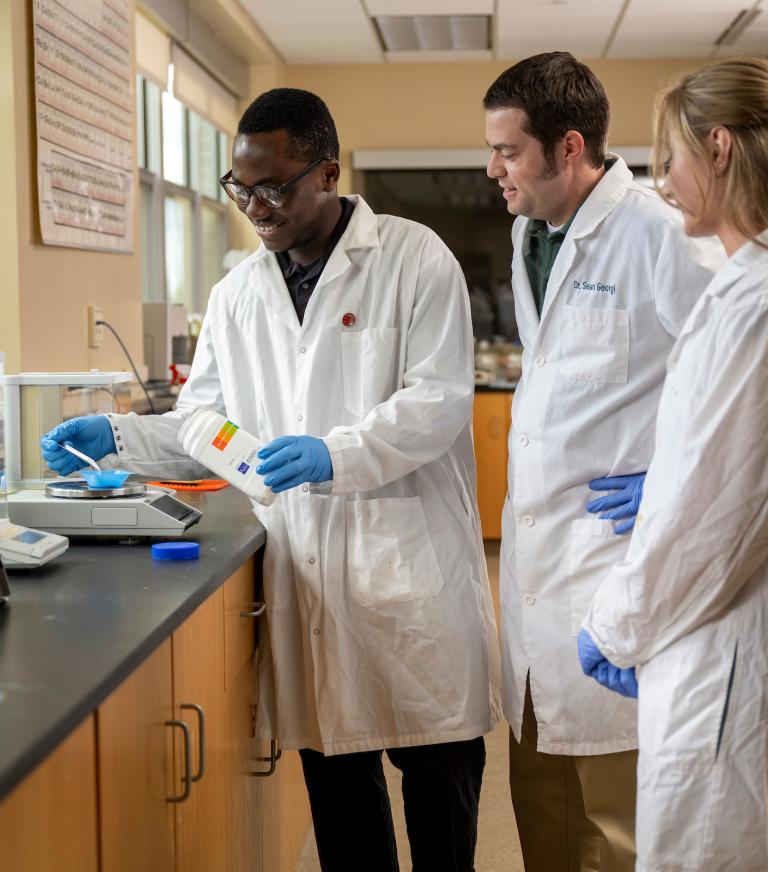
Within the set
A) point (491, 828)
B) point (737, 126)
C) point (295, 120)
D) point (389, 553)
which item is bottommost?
point (491, 828)

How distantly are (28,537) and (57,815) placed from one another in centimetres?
61

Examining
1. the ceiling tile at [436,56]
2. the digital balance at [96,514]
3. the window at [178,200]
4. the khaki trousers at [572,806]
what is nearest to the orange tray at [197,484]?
the digital balance at [96,514]

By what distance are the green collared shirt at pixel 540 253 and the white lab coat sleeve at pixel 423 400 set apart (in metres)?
0.13

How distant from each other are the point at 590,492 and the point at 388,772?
1.55 metres

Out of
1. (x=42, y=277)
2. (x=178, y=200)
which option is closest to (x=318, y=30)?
(x=178, y=200)

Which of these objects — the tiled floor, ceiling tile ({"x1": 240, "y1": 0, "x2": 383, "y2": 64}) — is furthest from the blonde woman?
ceiling tile ({"x1": 240, "y1": 0, "x2": 383, "y2": 64})

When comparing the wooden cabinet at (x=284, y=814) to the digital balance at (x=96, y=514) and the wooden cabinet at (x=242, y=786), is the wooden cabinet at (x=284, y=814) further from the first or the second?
the digital balance at (x=96, y=514)

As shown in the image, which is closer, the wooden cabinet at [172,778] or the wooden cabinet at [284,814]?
the wooden cabinet at [172,778]

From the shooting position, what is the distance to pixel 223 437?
168 cm

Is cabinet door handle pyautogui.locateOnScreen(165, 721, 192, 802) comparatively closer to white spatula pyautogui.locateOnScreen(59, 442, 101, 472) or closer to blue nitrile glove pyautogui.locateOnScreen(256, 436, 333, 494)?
blue nitrile glove pyautogui.locateOnScreen(256, 436, 333, 494)

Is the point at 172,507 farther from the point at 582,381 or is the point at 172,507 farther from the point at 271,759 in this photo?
the point at 582,381

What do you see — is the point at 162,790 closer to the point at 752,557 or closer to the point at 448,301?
the point at 752,557

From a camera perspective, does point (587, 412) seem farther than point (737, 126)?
Yes

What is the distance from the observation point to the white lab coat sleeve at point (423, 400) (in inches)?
65.5
